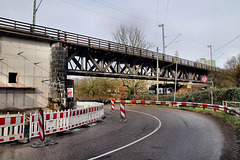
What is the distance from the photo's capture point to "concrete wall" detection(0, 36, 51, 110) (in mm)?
14578

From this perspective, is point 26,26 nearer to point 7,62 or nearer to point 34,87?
point 7,62

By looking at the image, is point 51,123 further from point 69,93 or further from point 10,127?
point 69,93

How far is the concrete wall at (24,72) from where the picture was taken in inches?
574

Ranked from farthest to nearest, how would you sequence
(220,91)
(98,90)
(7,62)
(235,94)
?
(98,90) < (220,91) < (235,94) < (7,62)

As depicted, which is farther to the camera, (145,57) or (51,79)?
(145,57)

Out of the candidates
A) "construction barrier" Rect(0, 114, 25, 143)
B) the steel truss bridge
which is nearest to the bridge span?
the steel truss bridge

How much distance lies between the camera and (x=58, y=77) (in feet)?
58.6

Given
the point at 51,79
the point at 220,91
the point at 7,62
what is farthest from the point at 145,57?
the point at 7,62

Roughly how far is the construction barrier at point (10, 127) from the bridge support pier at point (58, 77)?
999cm

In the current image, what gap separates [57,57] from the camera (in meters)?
18.1

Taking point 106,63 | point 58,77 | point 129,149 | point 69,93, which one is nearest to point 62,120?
point 129,149

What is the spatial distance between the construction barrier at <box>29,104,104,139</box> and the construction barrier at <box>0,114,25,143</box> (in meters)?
0.42

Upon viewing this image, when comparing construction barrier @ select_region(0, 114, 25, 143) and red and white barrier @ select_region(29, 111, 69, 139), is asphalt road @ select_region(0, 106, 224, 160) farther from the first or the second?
red and white barrier @ select_region(29, 111, 69, 139)

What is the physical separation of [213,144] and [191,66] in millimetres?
34169
